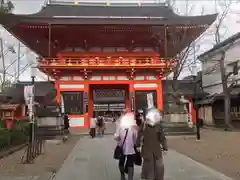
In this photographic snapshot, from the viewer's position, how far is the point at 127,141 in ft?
26.0

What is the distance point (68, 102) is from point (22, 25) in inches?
316

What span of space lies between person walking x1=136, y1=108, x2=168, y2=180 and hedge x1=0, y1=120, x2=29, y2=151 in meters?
9.94

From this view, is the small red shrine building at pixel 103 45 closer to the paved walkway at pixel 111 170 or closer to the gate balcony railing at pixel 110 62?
the gate balcony railing at pixel 110 62

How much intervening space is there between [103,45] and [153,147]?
2511 cm

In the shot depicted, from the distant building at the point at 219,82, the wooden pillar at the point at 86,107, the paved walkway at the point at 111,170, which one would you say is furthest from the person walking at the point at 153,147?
the distant building at the point at 219,82

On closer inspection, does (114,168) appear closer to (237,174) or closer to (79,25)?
(237,174)

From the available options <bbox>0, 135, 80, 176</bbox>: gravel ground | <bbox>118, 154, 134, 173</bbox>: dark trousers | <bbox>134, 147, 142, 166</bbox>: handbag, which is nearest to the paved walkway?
<bbox>0, 135, 80, 176</bbox>: gravel ground

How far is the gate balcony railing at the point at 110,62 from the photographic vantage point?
97.8 feet

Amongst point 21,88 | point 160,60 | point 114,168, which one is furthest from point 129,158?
point 21,88

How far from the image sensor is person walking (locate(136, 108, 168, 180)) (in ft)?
24.3

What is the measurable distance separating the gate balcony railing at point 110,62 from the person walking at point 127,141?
22.1 metres

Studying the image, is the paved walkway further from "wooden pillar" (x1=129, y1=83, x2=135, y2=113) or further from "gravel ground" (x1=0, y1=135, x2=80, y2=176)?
"wooden pillar" (x1=129, y1=83, x2=135, y2=113)

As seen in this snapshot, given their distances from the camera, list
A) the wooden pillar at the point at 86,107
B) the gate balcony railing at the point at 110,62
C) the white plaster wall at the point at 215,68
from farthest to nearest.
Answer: the white plaster wall at the point at 215,68 < the wooden pillar at the point at 86,107 < the gate balcony railing at the point at 110,62

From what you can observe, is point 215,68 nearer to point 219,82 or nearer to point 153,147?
point 219,82
